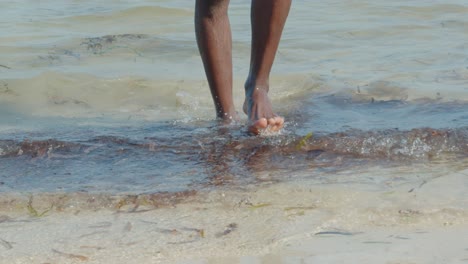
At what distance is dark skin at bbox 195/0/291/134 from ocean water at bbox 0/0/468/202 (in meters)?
0.10

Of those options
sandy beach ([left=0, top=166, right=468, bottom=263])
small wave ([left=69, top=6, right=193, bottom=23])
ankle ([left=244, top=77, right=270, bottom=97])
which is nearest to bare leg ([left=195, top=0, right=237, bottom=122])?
ankle ([left=244, top=77, right=270, bottom=97])

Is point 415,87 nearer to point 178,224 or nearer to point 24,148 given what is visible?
point 24,148

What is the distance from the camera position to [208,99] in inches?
194

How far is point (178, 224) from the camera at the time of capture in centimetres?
260

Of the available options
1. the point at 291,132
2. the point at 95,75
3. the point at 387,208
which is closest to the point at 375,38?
the point at 95,75

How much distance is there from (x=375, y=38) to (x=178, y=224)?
13.4 ft

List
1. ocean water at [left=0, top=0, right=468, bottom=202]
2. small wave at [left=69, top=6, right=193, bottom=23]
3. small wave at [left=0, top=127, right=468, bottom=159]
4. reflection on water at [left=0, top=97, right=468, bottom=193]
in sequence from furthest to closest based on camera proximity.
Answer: small wave at [left=69, top=6, right=193, bottom=23], small wave at [left=0, top=127, right=468, bottom=159], ocean water at [left=0, top=0, right=468, bottom=202], reflection on water at [left=0, top=97, right=468, bottom=193]

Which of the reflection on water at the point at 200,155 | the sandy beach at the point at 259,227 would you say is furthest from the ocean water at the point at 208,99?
the sandy beach at the point at 259,227

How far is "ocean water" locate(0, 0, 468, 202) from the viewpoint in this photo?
3240 mm

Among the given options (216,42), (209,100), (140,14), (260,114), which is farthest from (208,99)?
(140,14)

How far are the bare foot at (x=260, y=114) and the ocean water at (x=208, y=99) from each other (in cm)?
5

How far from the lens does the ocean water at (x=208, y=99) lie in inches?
128

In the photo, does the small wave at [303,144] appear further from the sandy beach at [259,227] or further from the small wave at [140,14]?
the small wave at [140,14]

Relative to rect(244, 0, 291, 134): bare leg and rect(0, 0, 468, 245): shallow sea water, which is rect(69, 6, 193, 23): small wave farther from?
rect(244, 0, 291, 134): bare leg
